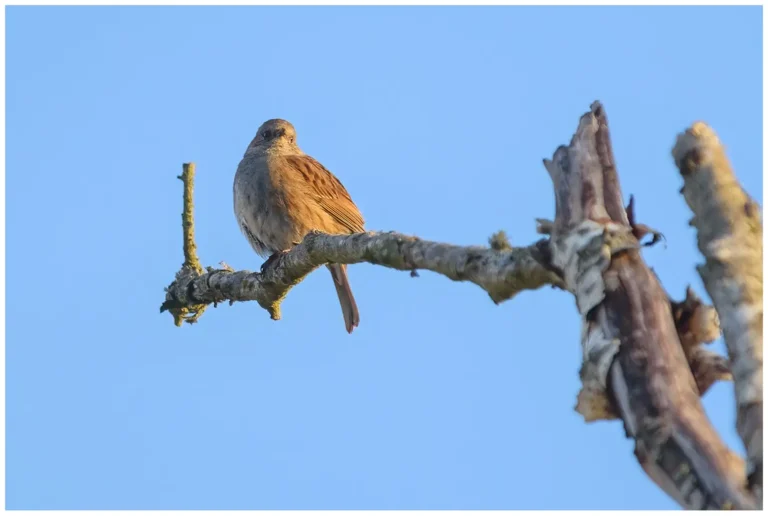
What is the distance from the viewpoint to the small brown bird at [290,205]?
7.72 m

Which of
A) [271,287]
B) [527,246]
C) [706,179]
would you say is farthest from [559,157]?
[271,287]

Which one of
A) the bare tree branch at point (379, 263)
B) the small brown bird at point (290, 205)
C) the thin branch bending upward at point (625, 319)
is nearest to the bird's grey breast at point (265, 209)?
the small brown bird at point (290, 205)

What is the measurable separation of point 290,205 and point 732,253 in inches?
202

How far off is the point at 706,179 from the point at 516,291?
82 cm

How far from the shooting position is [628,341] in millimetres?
3080

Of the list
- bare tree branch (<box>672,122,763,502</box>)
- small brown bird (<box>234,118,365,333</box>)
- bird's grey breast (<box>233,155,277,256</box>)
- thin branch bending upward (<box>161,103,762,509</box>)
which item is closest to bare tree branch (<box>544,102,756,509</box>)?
thin branch bending upward (<box>161,103,762,509</box>)

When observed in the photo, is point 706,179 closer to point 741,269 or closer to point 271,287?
point 741,269

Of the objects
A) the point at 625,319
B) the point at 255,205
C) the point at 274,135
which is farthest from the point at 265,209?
the point at 625,319

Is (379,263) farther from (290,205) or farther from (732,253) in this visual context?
(290,205)

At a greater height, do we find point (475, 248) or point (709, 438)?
point (475, 248)

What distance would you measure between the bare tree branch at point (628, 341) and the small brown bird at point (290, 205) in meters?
4.24

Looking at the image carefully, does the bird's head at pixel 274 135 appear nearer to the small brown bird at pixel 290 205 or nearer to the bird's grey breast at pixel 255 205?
the small brown bird at pixel 290 205

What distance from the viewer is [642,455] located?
9.45ft

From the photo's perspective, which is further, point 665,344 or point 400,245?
point 400,245
